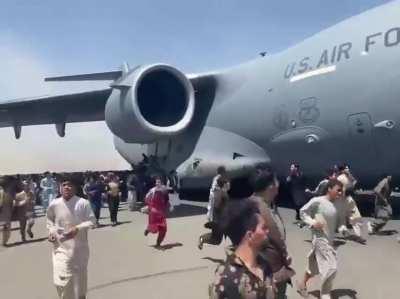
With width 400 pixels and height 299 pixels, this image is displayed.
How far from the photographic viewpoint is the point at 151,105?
1548cm

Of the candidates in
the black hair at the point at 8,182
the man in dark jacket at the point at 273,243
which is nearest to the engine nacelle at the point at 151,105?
the black hair at the point at 8,182

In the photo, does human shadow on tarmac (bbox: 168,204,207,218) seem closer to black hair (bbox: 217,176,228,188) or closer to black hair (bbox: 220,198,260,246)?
black hair (bbox: 217,176,228,188)

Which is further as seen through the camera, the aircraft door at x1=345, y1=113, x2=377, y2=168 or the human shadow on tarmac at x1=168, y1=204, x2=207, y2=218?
the human shadow on tarmac at x1=168, y1=204, x2=207, y2=218

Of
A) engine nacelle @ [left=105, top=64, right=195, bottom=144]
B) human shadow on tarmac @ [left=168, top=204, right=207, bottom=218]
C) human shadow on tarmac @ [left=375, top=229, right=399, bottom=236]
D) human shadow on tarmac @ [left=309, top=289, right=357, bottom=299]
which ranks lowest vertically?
human shadow on tarmac @ [left=168, top=204, right=207, bottom=218]

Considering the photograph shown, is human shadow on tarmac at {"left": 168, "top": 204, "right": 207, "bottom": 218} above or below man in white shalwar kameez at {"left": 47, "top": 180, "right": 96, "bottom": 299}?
below

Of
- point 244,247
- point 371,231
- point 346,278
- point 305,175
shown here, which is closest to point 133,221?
point 305,175

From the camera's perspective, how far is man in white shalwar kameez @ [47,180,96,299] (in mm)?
4879

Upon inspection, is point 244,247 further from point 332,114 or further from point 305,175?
point 305,175

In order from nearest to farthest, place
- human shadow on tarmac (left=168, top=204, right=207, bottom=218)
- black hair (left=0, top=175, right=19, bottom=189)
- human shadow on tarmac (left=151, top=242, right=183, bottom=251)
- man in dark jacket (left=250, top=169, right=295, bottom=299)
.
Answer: man in dark jacket (left=250, top=169, right=295, bottom=299) < human shadow on tarmac (left=151, top=242, right=183, bottom=251) < black hair (left=0, top=175, right=19, bottom=189) < human shadow on tarmac (left=168, top=204, right=207, bottom=218)

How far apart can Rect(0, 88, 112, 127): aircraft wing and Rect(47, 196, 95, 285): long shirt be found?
12.2m

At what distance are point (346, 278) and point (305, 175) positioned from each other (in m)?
6.16

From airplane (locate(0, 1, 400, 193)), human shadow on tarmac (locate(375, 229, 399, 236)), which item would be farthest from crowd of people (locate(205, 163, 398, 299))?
airplane (locate(0, 1, 400, 193))

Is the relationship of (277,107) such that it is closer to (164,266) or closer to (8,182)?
(164,266)

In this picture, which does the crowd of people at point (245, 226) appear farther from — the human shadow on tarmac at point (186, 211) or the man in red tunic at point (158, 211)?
the human shadow on tarmac at point (186, 211)
